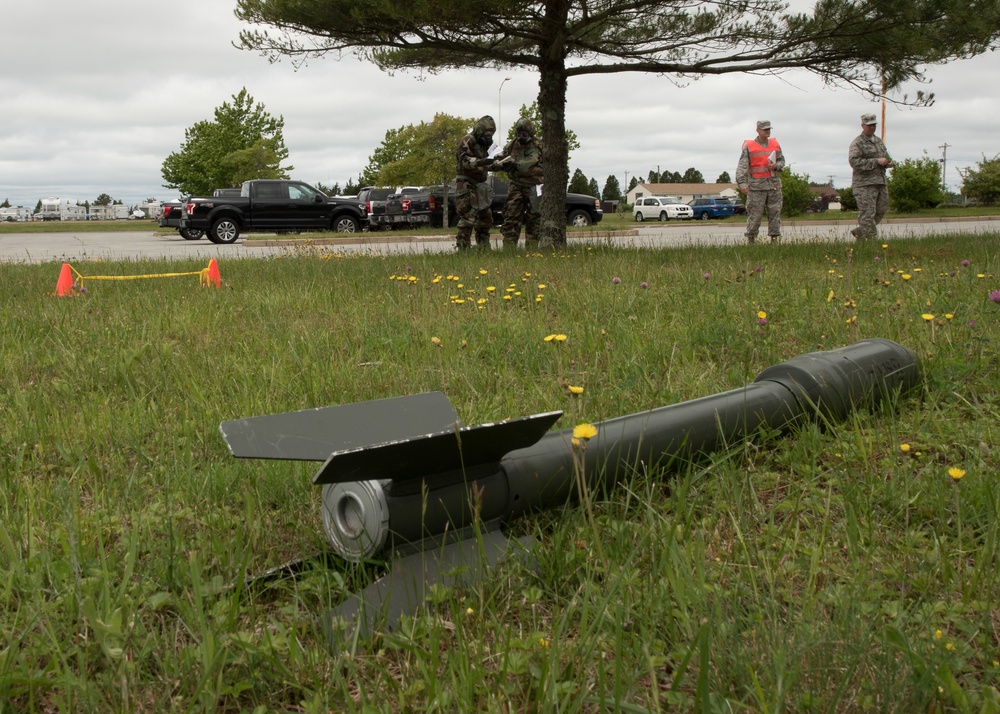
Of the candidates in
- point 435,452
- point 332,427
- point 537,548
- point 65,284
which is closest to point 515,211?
point 65,284

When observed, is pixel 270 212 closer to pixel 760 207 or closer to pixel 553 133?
pixel 553 133

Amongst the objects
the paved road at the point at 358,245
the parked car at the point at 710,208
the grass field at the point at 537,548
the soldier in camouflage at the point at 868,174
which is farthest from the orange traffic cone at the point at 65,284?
the parked car at the point at 710,208

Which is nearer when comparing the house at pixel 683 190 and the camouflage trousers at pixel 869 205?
the camouflage trousers at pixel 869 205

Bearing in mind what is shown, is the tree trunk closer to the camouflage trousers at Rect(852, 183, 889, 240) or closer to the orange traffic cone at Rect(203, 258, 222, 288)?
the camouflage trousers at Rect(852, 183, 889, 240)

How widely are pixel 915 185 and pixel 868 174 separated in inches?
1116

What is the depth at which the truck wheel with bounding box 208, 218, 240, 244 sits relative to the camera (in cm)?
2305

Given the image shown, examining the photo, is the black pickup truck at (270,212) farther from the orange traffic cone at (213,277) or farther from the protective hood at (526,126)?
the orange traffic cone at (213,277)

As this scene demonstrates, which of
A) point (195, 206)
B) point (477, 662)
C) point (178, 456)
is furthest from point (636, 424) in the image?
point (195, 206)

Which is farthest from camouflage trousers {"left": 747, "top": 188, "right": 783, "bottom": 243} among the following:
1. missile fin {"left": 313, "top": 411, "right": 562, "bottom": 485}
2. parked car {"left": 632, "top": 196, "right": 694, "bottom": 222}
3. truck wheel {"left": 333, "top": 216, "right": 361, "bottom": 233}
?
parked car {"left": 632, "top": 196, "right": 694, "bottom": 222}

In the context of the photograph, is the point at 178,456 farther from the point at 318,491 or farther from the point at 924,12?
the point at 924,12

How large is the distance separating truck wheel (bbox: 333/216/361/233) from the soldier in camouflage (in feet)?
56.9

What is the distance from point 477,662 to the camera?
1385mm

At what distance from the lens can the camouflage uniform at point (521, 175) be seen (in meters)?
11.7

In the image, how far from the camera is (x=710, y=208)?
58.6m
